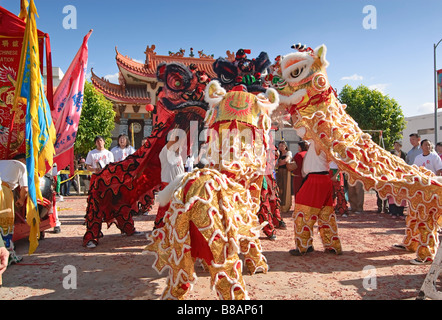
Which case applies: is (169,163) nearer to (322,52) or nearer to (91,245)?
(91,245)

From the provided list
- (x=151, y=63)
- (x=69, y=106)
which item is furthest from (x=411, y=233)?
(x=151, y=63)

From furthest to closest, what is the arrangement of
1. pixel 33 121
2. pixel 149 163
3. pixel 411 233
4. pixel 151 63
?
1. pixel 151 63
2. pixel 149 163
3. pixel 411 233
4. pixel 33 121

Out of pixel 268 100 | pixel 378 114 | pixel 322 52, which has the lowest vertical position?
pixel 268 100

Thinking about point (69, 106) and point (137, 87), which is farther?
point (137, 87)

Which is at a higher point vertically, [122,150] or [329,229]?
[122,150]

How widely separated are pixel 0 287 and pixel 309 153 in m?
3.49

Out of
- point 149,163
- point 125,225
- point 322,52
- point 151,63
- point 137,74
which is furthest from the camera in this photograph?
point 151,63

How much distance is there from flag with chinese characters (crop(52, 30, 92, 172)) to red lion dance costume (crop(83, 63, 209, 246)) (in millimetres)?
524

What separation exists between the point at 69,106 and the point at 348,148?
3.60 meters

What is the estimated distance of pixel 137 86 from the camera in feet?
58.5

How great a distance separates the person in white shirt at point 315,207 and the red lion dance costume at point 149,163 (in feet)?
4.84
